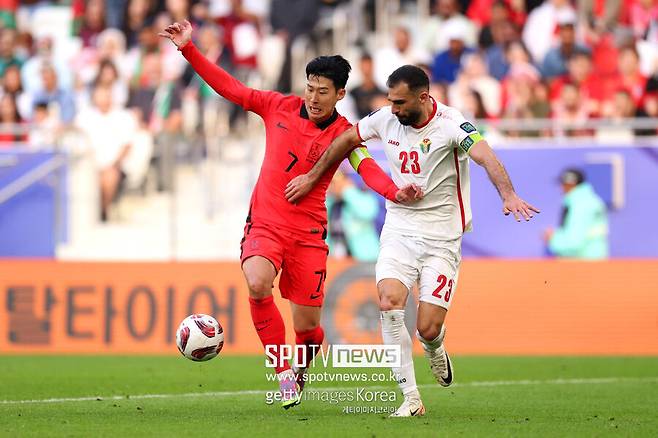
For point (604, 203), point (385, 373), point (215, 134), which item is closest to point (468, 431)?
point (385, 373)

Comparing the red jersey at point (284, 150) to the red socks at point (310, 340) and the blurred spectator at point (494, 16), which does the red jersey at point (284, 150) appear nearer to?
the red socks at point (310, 340)

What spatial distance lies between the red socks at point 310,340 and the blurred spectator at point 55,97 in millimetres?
11627

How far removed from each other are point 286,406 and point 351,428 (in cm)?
123

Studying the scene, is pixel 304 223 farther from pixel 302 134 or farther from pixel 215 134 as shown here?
pixel 215 134

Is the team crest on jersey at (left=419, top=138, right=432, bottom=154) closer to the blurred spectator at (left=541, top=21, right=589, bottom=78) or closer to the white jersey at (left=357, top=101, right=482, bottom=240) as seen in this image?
the white jersey at (left=357, top=101, right=482, bottom=240)

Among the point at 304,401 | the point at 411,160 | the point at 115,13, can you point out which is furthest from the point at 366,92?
the point at 411,160

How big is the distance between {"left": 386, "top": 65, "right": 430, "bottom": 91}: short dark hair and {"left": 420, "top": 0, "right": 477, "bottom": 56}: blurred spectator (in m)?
12.2

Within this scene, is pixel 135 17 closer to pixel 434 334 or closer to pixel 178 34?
pixel 178 34

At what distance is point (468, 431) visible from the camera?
8.54 m

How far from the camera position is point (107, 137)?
19.5 metres

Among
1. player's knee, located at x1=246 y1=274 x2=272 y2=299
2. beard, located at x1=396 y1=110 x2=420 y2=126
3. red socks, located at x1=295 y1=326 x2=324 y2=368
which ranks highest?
beard, located at x1=396 y1=110 x2=420 y2=126

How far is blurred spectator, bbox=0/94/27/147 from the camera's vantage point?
2006cm

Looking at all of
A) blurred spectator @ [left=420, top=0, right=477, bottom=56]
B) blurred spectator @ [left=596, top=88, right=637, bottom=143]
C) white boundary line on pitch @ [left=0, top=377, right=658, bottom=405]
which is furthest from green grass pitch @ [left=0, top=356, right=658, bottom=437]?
blurred spectator @ [left=420, top=0, right=477, bottom=56]

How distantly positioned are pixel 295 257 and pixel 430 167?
1.32 metres
